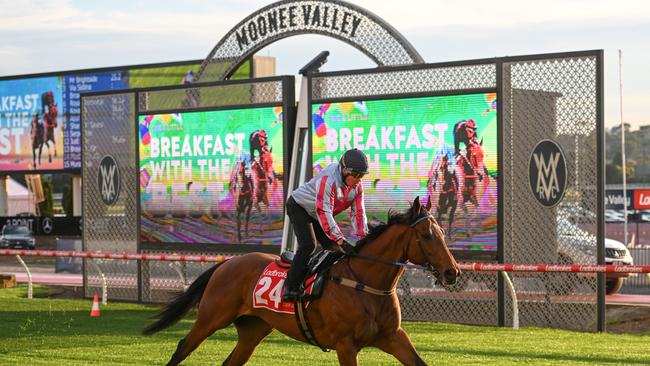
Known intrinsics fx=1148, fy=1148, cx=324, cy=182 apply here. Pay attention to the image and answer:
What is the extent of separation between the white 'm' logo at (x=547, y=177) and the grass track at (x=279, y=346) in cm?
189

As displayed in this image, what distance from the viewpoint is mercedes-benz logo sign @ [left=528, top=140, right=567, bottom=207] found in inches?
621

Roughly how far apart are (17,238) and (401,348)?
37069mm

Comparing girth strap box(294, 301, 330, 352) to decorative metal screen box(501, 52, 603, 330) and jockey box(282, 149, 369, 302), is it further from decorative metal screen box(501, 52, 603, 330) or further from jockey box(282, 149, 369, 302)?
decorative metal screen box(501, 52, 603, 330)

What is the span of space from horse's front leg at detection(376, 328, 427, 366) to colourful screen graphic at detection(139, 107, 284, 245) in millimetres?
9348

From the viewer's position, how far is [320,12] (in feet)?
60.4

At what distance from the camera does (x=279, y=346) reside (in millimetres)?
13859

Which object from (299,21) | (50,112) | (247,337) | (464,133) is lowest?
(247,337)

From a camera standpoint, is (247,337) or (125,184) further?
(125,184)

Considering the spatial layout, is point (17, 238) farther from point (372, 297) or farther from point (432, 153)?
point (372, 297)

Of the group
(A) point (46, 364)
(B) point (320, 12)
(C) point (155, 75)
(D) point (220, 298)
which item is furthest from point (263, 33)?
(C) point (155, 75)

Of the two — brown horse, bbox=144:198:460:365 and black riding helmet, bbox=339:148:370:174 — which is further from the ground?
black riding helmet, bbox=339:148:370:174

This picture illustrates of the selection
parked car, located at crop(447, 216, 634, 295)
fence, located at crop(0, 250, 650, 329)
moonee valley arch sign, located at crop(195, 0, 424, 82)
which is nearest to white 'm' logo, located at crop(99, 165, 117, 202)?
fence, located at crop(0, 250, 650, 329)

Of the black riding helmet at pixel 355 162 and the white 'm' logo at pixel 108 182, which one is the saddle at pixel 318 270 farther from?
the white 'm' logo at pixel 108 182

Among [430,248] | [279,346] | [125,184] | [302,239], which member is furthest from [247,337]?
[125,184]
